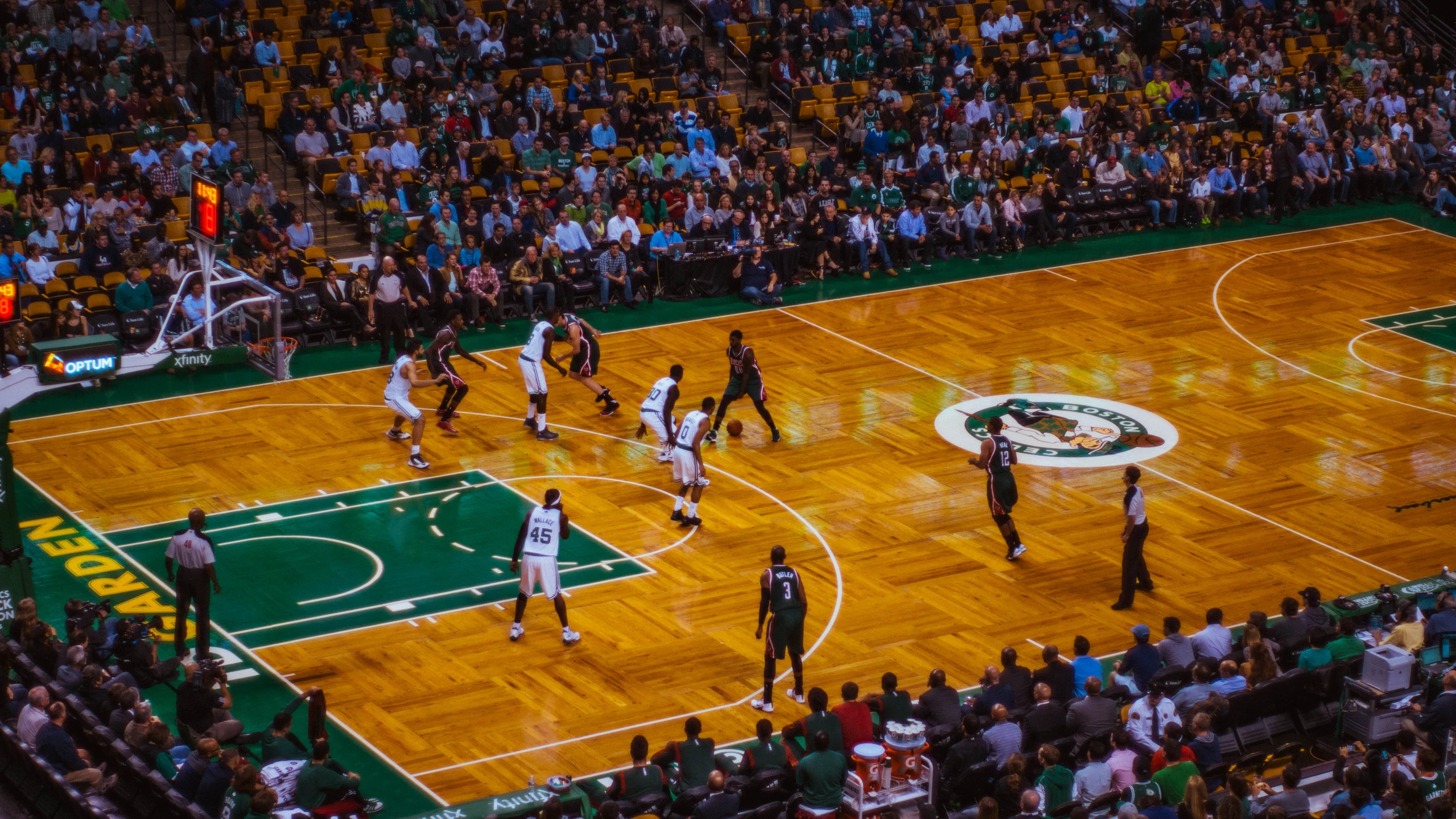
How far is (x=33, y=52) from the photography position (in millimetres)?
30203

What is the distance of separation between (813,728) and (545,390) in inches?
394

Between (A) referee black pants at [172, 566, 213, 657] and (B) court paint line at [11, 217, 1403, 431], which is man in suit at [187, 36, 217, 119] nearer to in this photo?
(B) court paint line at [11, 217, 1403, 431]

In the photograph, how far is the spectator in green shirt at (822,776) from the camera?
554 inches

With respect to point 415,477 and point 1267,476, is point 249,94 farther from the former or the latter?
point 1267,476

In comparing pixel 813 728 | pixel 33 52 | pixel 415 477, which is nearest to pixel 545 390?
pixel 415 477

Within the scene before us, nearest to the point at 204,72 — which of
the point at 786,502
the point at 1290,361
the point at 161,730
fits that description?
the point at 786,502

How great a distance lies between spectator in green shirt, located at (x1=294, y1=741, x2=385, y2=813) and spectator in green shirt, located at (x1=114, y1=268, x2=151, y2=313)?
1336cm

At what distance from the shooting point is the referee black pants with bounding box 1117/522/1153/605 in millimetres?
19234

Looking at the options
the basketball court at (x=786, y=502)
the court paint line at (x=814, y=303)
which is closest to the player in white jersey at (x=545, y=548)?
the basketball court at (x=786, y=502)

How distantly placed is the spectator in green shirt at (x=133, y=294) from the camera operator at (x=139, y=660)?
9759 millimetres

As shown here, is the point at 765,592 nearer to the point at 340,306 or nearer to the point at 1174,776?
the point at 1174,776

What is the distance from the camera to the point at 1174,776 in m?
13.9

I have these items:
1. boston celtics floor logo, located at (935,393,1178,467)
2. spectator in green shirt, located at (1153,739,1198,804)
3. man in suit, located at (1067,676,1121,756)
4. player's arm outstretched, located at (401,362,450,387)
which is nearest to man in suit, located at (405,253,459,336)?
player's arm outstretched, located at (401,362,450,387)

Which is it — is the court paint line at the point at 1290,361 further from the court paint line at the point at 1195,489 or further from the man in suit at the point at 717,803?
the man in suit at the point at 717,803
